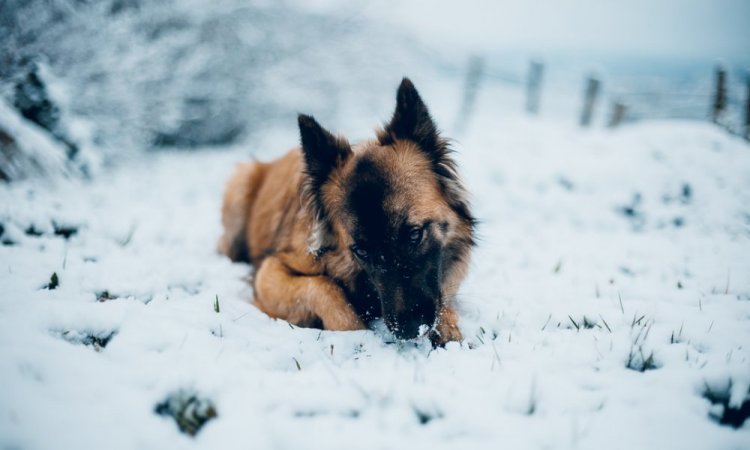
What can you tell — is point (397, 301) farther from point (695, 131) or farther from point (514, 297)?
point (695, 131)

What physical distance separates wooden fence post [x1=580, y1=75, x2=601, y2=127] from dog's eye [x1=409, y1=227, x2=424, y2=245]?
13445mm

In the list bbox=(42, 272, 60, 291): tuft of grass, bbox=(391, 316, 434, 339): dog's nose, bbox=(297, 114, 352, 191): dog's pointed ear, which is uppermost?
bbox=(297, 114, 352, 191): dog's pointed ear

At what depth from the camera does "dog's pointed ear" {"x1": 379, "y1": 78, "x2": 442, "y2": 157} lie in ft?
9.25

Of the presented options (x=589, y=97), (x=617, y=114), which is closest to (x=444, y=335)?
(x=617, y=114)

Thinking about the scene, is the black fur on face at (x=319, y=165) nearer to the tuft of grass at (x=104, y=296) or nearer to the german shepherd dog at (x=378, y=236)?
the german shepherd dog at (x=378, y=236)

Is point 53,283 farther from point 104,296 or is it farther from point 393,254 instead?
point 393,254

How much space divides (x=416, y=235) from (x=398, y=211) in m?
0.21

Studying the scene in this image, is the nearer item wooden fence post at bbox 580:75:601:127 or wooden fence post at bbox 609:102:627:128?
wooden fence post at bbox 609:102:627:128

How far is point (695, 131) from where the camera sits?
7.42 meters

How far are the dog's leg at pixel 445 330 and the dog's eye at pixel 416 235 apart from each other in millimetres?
490

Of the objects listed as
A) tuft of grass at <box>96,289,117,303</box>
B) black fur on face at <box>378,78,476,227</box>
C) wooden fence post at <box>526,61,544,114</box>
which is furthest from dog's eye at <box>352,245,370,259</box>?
wooden fence post at <box>526,61,544,114</box>

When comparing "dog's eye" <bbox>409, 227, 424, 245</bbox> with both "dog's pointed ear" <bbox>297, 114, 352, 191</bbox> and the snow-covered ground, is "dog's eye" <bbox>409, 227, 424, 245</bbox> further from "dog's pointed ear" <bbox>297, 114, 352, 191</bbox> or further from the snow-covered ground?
"dog's pointed ear" <bbox>297, 114, 352, 191</bbox>

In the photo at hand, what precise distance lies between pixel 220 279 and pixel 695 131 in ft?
27.6

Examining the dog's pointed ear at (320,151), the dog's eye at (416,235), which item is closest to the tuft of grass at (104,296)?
the dog's pointed ear at (320,151)
